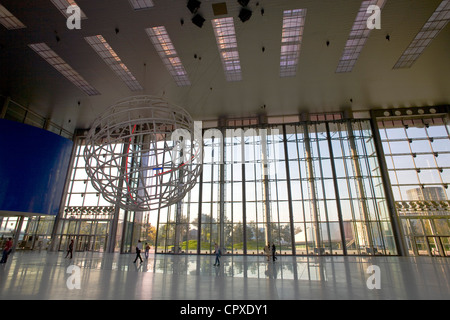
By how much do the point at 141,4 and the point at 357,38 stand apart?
1136 cm

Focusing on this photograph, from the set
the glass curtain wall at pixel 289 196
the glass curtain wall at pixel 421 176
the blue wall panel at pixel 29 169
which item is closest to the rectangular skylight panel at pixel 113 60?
the blue wall panel at pixel 29 169

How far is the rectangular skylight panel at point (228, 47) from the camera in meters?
12.5

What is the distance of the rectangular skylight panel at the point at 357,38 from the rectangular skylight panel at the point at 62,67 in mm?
16621

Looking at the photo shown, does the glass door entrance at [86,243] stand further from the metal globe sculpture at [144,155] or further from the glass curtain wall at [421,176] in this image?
the glass curtain wall at [421,176]

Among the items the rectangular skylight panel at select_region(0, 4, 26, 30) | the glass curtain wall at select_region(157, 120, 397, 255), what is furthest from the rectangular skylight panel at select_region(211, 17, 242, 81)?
the rectangular skylight panel at select_region(0, 4, 26, 30)

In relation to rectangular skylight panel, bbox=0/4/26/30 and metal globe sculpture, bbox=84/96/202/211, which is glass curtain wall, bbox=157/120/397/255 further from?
metal globe sculpture, bbox=84/96/202/211

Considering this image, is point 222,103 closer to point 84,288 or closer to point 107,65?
point 107,65

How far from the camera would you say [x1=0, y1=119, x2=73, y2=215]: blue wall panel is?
15.1m

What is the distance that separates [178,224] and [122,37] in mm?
14222

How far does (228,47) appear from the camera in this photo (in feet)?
45.8

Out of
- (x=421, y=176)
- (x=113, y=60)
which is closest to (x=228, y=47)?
(x=113, y=60)

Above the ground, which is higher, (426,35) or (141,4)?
(426,35)

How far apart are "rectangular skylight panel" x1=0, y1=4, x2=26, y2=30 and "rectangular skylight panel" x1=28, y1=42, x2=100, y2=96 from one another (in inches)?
46.5

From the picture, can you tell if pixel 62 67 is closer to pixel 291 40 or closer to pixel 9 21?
pixel 9 21
